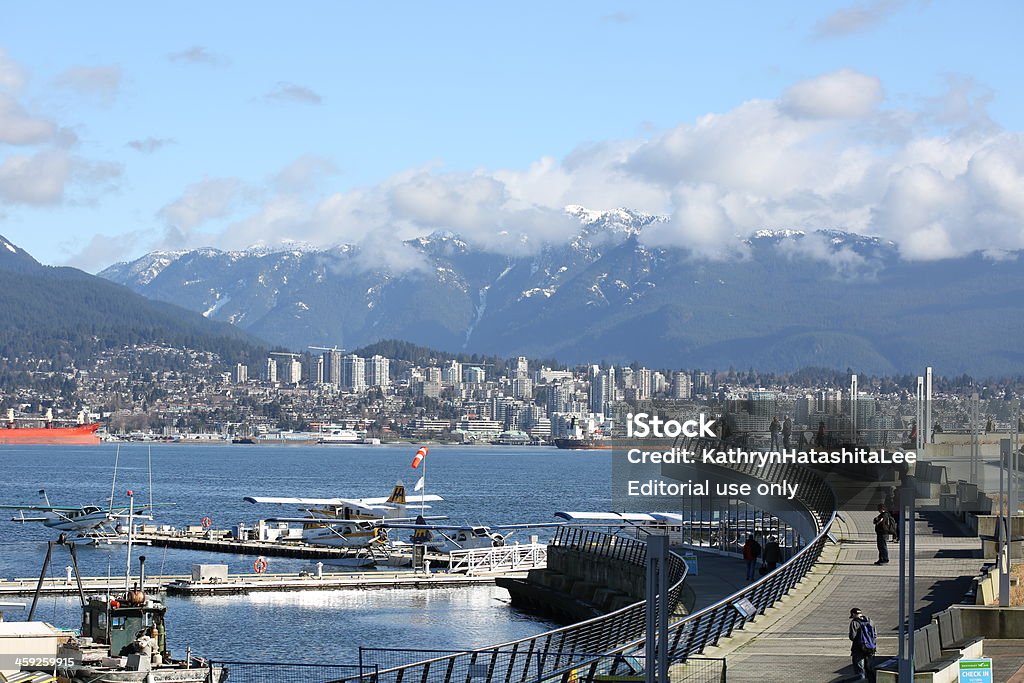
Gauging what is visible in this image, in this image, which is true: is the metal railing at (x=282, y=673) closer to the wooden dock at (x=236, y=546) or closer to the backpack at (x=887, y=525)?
the backpack at (x=887, y=525)

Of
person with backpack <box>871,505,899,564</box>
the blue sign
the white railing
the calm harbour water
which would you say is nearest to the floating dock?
the calm harbour water

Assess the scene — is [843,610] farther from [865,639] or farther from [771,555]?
[771,555]

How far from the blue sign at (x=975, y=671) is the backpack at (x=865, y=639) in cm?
231

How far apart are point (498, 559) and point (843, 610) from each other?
35.7 m

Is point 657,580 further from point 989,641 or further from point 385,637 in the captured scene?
point 385,637

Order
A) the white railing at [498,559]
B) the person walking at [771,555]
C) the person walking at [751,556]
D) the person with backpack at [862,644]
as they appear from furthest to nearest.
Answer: the white railing at [498,559], the person walking at [771,555], the person walking at [751,556], the person with backpack at [862,644]

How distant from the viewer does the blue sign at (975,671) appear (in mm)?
18781

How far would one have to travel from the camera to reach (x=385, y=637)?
46.3 metres

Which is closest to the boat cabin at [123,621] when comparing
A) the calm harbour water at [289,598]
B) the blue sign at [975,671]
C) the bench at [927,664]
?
the calm harbour water at [289,598]

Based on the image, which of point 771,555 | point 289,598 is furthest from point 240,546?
point 771,555

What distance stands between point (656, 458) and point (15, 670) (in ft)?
33.7

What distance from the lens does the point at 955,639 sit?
2327 cm

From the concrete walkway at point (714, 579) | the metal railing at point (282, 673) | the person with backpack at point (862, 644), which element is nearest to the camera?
the person with backpack at point (862, 644)

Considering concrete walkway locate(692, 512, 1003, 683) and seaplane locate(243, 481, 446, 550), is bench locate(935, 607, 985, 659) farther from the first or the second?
seaplane locate(243, 481, 446, 550)
